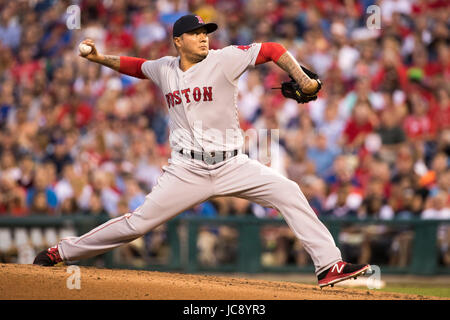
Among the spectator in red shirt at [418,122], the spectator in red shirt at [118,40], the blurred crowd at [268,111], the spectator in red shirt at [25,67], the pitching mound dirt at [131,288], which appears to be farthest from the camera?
the spectator in red shirt at [25,67]

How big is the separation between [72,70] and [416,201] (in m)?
5.82

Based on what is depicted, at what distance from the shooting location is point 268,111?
1113 centimetres

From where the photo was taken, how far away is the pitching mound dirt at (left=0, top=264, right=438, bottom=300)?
204 inches

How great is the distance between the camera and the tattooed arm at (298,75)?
5.40m

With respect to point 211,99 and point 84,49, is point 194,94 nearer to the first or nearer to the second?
point 211,99

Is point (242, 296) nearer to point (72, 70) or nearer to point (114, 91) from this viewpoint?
point (114, 91)

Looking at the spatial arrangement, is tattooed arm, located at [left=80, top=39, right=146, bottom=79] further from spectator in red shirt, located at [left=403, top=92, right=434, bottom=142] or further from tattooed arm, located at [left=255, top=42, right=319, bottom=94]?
spectator in red shirt, located at [left=403, top=92, right=434, bottom=142]

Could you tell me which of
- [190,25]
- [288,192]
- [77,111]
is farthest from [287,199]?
[77,111]

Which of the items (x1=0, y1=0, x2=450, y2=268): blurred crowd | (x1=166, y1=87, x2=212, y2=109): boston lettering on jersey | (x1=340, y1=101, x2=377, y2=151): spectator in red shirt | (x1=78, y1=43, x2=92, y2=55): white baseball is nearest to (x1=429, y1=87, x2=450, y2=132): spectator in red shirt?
(x1=0, y1=0, x2=450, y2=268): blurred crowd

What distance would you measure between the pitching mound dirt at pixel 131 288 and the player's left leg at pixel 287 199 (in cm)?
29

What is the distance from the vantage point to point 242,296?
17.1ft

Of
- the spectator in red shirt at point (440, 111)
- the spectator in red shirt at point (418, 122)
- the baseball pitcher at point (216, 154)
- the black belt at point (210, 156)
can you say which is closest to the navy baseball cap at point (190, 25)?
the baseball pitcher at point (216, 154)

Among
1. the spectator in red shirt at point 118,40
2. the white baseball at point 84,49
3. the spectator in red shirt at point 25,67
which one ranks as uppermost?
the spectator in red shirt at point 118,40

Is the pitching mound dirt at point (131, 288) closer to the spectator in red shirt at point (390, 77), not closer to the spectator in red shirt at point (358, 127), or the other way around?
the spectator in red shirt at point (358, 127)
